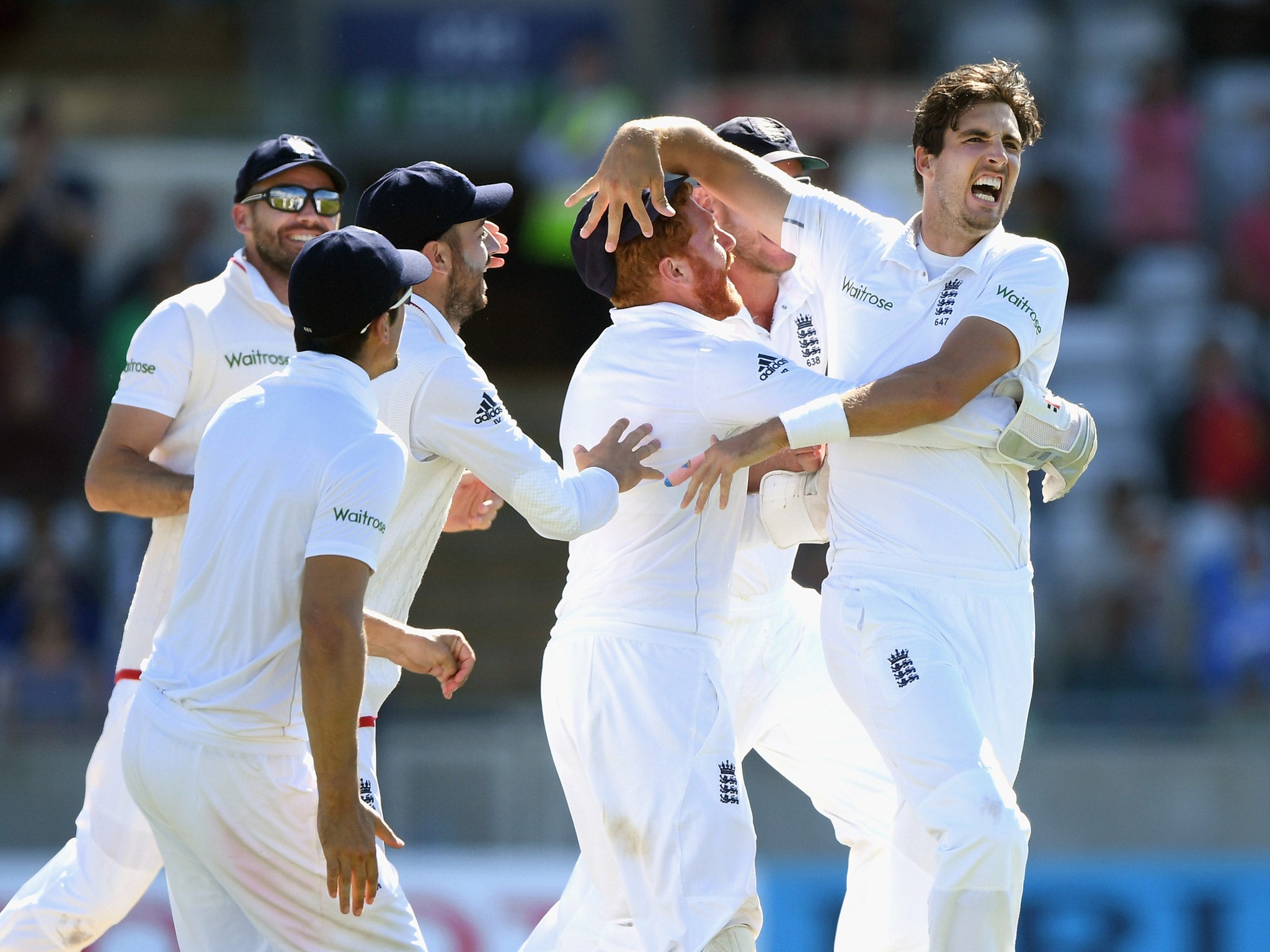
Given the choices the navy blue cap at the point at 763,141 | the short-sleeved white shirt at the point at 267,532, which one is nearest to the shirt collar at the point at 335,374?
the short-sleeved white shirt at the point at 267,532

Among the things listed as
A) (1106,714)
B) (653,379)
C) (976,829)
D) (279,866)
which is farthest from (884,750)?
(1106,714)

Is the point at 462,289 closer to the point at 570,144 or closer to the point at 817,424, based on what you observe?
the point at 817,424

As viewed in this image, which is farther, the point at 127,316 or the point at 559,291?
the point at 559,291

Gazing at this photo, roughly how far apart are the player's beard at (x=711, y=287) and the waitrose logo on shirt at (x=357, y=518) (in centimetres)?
140

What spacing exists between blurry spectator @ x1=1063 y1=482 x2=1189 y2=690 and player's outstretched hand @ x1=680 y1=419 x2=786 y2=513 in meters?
5.82

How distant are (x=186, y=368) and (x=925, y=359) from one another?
225 cm

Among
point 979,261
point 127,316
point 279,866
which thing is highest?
point 979,261

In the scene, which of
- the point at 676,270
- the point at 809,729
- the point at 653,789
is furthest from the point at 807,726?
the point at 676,270

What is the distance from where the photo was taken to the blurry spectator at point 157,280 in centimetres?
1142

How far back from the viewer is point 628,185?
16.8 feet

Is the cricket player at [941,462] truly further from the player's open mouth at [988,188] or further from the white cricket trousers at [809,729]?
the white cricket trousers at [809,729]

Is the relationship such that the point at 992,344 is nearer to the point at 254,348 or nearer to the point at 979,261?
the point at 979,261

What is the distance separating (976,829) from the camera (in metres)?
4.60

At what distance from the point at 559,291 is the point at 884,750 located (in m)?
10.2
